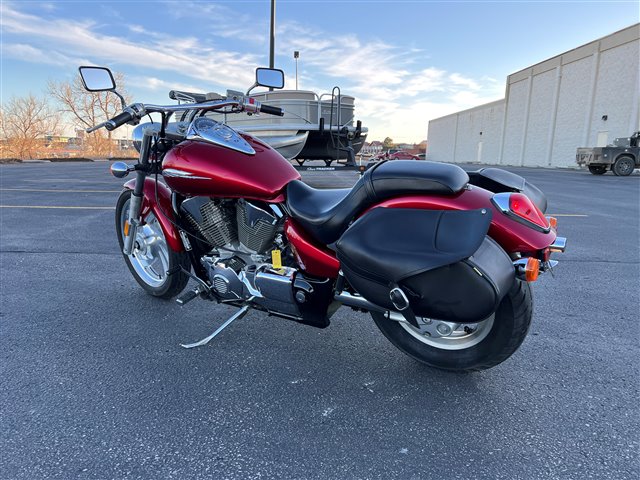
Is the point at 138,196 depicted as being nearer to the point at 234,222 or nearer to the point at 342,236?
the point at 234,222

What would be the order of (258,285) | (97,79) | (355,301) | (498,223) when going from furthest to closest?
(97,79), (258,285), (355,301), (498,223)

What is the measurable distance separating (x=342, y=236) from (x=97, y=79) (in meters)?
1.93

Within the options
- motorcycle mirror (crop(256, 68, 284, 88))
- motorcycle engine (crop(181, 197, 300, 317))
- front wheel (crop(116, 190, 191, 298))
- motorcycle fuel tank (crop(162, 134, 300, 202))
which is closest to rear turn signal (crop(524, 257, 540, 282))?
motorcycle engine (crop(181, 197, 300, 317))

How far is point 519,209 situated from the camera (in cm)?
178

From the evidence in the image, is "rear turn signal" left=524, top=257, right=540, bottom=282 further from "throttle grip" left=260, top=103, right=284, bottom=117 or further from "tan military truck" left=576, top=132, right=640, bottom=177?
"tan military truck" left=576, top=132, right=640, bottom=177

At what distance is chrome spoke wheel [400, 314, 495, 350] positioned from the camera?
2.04 meters

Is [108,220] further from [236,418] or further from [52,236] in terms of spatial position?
[236,418]

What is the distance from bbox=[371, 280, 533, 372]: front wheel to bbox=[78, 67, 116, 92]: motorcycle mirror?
2152 millimetres

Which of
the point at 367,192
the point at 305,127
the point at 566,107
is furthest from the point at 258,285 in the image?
the point at 566,107

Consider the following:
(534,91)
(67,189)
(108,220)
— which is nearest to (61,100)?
(67,189)

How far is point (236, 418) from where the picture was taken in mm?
1867

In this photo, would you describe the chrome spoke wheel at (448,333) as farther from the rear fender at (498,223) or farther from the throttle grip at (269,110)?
the throttle grip at (269,110)

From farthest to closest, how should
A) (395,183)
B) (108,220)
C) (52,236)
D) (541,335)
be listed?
(108,220)
(52,236)
(541,335)
(395,183)

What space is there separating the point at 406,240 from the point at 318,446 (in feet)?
3.00
